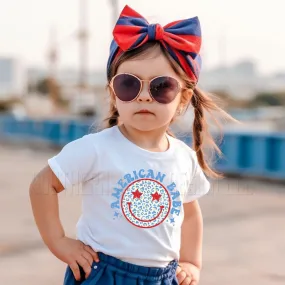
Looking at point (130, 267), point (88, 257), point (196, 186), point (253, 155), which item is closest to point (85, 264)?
point (88, 257)

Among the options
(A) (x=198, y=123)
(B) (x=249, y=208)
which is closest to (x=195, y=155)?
(A) (x=198, y=123)

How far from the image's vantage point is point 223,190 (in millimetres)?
9492

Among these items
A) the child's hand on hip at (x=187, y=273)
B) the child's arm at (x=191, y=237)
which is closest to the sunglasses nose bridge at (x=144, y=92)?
the child's arm at (x=191, y=237)

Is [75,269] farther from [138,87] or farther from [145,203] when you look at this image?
[138,87]

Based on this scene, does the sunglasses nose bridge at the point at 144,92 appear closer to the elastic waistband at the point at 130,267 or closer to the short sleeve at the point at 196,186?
the short sleeve at the point at 196,186

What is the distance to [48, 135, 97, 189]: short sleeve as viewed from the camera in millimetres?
2268

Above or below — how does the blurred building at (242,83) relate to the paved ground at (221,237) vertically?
below

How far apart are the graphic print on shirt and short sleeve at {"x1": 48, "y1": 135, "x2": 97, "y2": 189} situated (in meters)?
0.13

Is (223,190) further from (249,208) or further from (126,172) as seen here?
(126,172)

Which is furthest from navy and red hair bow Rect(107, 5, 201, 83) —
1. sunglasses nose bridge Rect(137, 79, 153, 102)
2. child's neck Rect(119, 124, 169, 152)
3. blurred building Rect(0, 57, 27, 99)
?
blurred building Rect(0, 57, 27, 99)

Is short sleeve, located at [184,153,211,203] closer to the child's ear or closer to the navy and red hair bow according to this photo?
the child's ear

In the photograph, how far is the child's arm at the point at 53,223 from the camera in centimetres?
229

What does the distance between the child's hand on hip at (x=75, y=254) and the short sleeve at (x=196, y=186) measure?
0.44 meters

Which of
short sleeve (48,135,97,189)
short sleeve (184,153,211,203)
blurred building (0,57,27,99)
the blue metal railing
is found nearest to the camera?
short sleeve (48,135,97,189)
